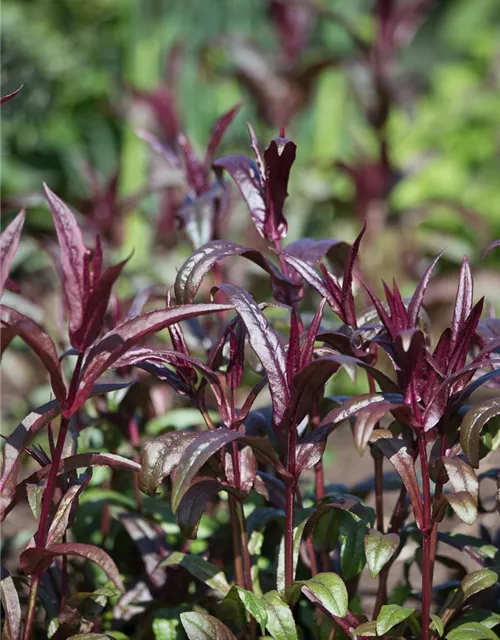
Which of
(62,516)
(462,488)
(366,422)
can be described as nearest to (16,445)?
(62,516)

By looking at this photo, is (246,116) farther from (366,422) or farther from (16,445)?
(366,422)

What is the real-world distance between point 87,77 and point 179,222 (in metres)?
4.41

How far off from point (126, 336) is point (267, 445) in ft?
0.76

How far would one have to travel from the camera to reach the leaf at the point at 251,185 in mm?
1437

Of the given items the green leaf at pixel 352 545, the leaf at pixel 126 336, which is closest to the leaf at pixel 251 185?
the leaf at pixel 126 336

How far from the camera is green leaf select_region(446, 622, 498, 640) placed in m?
1.25

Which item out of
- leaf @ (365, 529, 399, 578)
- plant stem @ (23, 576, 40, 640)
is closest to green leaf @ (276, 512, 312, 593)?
leaf @ (365, 529, 399, 578)

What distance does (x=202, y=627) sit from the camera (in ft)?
4.18

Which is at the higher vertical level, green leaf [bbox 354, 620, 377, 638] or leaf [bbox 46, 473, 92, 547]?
leaf [bbox 46, 473, 92, 547]

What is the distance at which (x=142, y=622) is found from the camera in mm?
1566

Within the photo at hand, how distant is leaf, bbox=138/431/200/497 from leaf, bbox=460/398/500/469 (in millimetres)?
337

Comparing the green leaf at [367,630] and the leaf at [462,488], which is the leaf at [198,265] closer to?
the leaf at [462,488]

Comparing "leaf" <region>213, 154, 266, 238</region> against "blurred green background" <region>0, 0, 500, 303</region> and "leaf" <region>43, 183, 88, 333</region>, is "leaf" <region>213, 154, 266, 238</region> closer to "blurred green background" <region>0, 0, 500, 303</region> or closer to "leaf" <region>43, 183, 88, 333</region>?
"leaf" <region>43, 183, 88, 333</region>

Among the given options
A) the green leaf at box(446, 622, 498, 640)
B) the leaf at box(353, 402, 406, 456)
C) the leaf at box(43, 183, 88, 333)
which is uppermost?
the leaf at box(43, 183, 88, 333)
